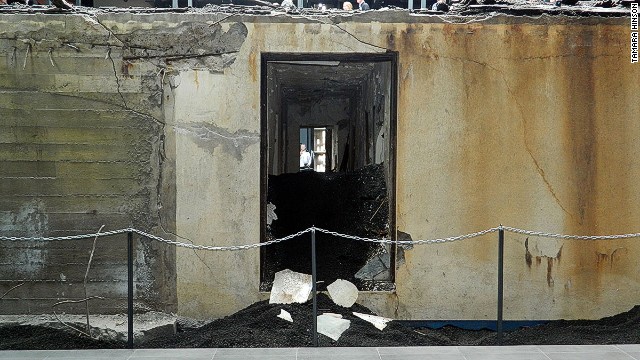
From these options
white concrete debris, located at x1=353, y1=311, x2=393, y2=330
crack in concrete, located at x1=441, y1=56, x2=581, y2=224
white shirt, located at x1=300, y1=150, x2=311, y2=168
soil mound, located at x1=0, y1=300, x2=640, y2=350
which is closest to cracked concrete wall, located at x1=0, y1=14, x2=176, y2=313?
soil mound, located at x1=0, y1=300, x2=640, y2=350

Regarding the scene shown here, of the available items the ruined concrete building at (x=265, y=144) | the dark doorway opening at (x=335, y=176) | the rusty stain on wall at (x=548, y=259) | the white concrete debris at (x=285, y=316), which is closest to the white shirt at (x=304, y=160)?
the dark doorway opening at (x=335, y=176)

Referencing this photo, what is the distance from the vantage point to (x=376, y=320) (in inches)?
244

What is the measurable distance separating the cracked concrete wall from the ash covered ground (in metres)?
0.46

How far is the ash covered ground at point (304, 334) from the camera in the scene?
5.71m

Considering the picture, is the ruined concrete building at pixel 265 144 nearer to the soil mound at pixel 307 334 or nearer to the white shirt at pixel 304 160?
the soil mound at pixel 307 334

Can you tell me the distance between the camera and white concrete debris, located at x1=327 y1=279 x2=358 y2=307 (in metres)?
6.43

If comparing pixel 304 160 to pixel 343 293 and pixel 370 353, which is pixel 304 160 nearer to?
pixel 343 293

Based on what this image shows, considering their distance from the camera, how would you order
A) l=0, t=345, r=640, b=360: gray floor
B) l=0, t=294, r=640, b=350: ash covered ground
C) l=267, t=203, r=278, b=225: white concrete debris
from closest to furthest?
l=0, t=345, r=640, b=360: gray floor, l=0, t=294, r=640, b=350: ash covered ground, l=267, t=203, r=278, b=225: white concrete debris

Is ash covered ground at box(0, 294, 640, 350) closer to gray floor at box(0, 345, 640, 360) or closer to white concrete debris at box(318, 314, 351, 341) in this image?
white concrete debris at box(318, 314, 351, 341)

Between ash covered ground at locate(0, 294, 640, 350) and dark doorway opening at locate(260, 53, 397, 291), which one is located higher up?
dark doorway opening at locate(260, 53, 397, 291)

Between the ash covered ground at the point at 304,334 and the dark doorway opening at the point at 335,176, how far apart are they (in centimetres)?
50

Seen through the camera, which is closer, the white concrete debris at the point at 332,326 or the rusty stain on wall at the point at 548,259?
the white concrete debris at the point at 332,326

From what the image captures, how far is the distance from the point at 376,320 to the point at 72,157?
3543mm

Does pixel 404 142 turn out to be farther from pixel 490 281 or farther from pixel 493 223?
pixel 490 281
